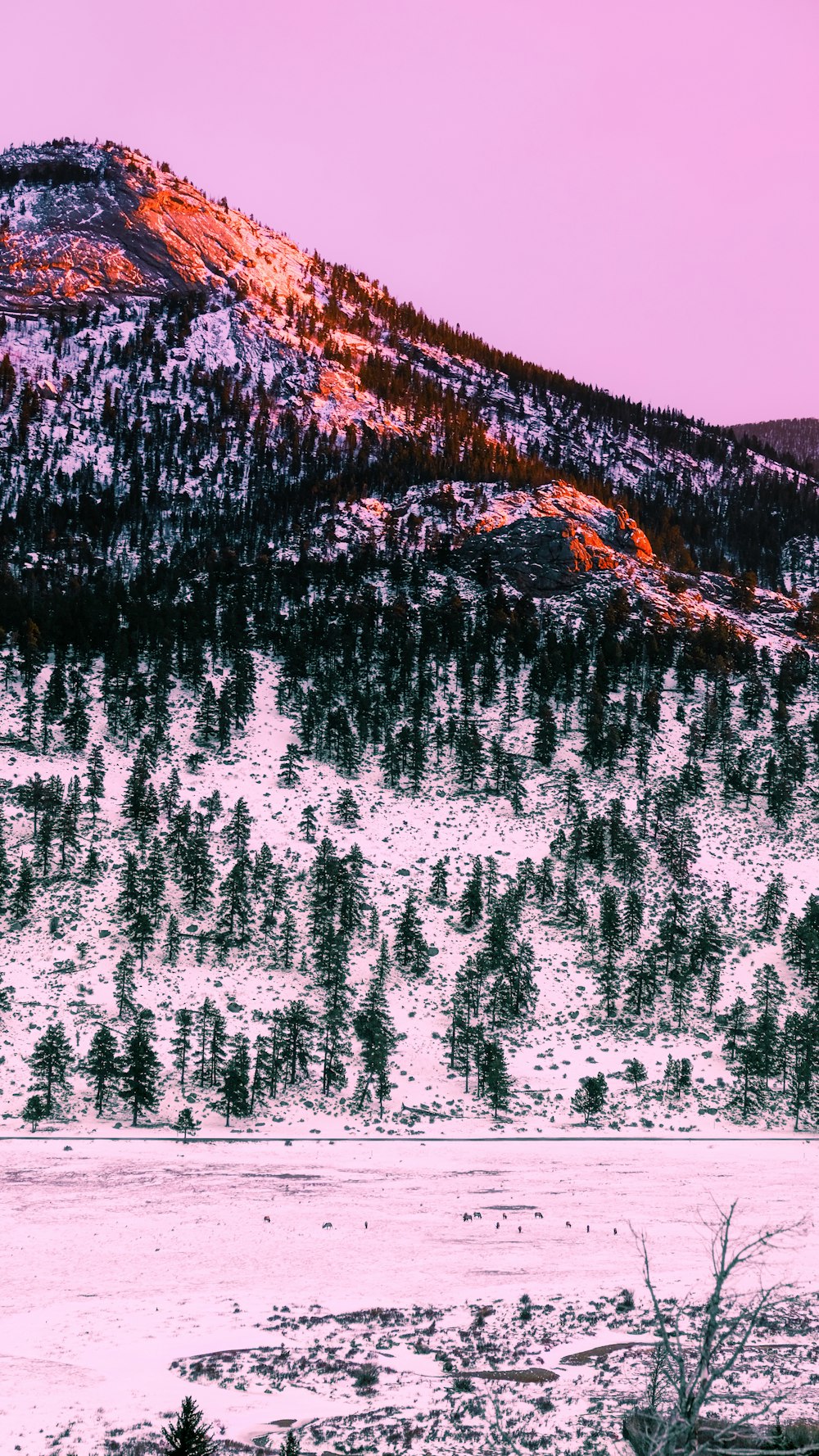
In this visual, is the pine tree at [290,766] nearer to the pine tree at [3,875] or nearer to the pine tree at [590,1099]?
the pine tree at [3,875]

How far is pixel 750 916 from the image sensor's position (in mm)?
74875

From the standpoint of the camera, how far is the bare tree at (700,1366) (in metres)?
9.16

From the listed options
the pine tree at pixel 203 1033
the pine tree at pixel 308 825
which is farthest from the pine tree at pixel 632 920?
the pine tree at pixel 203 1033

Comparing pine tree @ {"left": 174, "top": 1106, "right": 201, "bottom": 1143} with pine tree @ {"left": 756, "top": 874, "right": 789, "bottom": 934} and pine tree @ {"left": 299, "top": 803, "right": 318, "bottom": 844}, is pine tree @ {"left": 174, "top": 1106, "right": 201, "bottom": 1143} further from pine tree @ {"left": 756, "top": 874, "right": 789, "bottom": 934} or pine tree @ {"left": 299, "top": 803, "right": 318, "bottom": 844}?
pine tree @ {"left": 756, "top": 874, "right": 789, "bottom": 934}

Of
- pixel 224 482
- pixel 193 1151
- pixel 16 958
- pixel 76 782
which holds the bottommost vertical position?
pixel 193 1151

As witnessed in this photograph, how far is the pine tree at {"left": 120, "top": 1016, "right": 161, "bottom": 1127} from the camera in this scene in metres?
50.2

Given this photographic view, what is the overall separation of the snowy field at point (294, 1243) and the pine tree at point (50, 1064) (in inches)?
205

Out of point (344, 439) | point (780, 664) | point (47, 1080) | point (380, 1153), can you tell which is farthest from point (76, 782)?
point (344, 439)

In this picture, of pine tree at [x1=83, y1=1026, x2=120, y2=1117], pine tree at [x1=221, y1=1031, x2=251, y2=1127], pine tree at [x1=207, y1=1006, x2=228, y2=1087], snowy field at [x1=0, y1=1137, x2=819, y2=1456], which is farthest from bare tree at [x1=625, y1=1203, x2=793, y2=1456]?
pine tree at [x1=83, y1=1026, x2=120, y2=1117]

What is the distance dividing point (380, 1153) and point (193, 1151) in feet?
32.2

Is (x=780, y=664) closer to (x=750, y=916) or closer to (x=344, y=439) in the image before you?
(x=750, y=916)

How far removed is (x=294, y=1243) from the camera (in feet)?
116

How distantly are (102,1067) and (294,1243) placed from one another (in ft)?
66.6

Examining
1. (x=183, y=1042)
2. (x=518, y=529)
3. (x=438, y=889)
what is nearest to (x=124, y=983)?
(x=183, y=1042)
